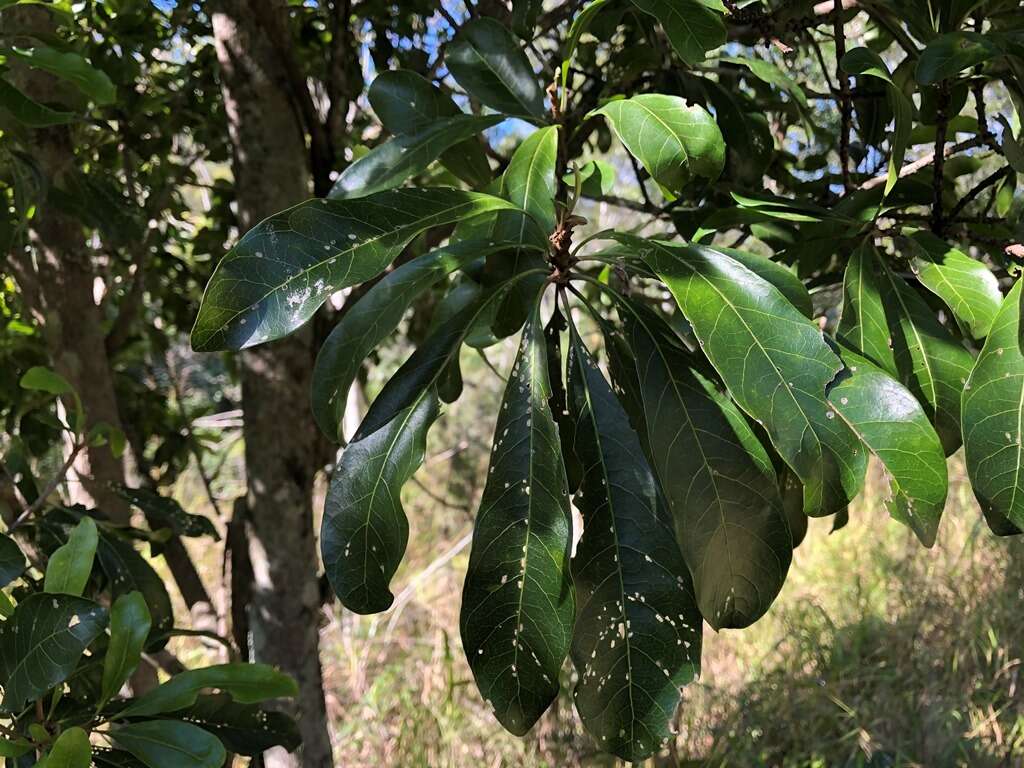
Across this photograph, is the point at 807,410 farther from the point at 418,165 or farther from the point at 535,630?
the point at 418,165

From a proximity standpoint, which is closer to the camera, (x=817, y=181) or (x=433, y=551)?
(x=817, y=181)

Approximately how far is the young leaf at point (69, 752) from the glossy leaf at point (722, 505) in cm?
54

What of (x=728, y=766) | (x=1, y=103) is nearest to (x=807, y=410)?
(x=1, y=103)

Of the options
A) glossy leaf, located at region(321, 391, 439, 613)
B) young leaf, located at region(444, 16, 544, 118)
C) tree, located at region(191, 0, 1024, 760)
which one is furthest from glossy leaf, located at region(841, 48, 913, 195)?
glossy leaf, located at region(321, 391, 439, 613)

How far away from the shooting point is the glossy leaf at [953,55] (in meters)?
0.76

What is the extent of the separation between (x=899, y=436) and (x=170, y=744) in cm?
73

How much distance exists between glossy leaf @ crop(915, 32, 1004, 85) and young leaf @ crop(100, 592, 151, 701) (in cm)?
89

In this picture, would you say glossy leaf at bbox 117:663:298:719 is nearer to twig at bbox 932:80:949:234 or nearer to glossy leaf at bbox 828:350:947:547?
glossy leaf at bbox 828:350:947:547

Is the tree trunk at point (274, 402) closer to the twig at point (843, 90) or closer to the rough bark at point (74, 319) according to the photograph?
the rough bark at point (74, 319)

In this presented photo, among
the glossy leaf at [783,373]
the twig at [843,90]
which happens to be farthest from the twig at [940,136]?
the glossy leaf at [783,373]

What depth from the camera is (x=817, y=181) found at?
1265 mm

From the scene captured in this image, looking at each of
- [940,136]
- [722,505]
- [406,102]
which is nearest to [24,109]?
[406,102]

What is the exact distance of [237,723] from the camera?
1.09 meters

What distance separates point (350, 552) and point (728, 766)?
6.91 feet
